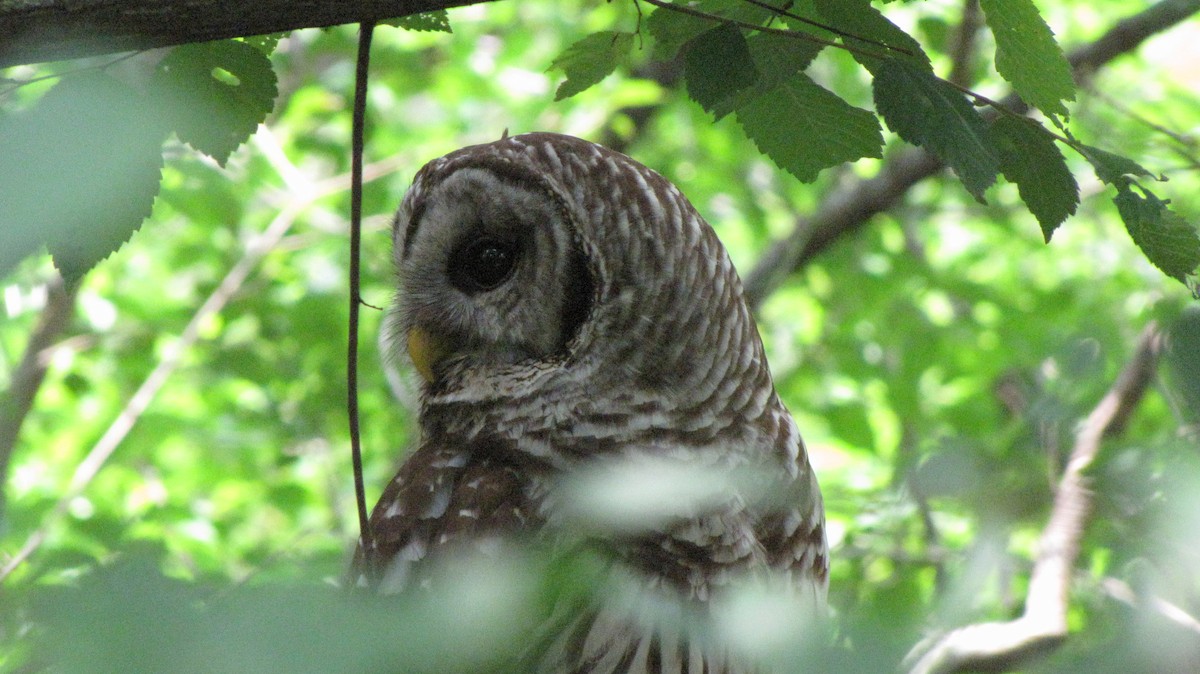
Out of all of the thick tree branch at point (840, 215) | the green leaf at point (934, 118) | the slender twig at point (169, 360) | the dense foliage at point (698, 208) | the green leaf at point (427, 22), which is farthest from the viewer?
the thick tree branch at point (840, 215)

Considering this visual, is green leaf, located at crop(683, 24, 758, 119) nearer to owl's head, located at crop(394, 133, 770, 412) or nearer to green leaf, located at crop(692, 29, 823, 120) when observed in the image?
green leaf, located at crop(692, 29, 823, 120)

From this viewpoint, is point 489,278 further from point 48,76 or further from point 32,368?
point 32,368

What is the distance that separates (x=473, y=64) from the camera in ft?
20.7

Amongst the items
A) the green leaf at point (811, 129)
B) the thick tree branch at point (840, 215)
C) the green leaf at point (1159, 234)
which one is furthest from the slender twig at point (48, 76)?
the thick tree branch at point (840, 215)

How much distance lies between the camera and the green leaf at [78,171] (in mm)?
1319

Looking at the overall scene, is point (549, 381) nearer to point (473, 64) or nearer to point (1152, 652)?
point (1152, 652)

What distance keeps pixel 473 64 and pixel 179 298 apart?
2.04 metres

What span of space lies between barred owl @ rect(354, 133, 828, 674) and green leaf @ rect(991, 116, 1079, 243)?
76cm

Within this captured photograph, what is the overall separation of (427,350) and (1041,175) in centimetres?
139

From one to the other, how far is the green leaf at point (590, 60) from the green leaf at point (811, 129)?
0.85 ft

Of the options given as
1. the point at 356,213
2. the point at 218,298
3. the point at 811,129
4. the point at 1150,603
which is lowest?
the point at 1150,603

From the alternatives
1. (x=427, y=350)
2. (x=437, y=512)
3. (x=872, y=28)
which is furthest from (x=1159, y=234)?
(x=427, y=350)

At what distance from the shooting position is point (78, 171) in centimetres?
137

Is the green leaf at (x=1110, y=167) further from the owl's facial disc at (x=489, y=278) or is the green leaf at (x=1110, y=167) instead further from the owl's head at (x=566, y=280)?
the owl's facial disc at (x=489, y=278)
